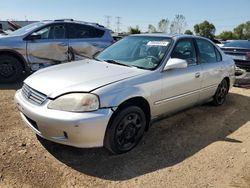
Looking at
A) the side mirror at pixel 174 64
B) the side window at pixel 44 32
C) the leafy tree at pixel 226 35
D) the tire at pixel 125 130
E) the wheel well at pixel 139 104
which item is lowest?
the tire at pixel 125 130

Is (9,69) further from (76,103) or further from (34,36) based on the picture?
(76,103)

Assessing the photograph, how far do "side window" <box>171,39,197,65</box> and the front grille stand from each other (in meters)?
2.06

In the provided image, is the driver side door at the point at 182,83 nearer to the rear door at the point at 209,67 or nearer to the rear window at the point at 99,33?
the rear door at the point at 209,67

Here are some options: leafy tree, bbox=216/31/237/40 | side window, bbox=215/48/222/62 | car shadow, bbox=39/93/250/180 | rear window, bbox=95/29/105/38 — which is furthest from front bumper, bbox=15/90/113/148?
leafy tree, bbox=216/31/237/40

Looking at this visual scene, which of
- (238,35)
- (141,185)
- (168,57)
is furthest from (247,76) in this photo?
(238,35)

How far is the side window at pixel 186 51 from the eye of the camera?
457 cm

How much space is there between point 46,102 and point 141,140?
1.54 m

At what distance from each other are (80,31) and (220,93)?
14.0 ft

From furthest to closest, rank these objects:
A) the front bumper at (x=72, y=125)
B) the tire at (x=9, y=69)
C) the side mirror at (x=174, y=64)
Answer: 1. the tire at (x=9, y=69)
2. the side mirror at (x=174, y=64)
3. the front bumper at (x=72, y=125)

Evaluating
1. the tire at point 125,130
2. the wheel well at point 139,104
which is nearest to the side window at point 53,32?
the wheel well at point 139,104

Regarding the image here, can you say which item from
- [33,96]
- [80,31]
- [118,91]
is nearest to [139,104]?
[118,91]

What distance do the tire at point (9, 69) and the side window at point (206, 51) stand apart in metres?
4.47

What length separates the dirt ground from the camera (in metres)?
3.21

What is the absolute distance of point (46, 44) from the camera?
24.7 ft
